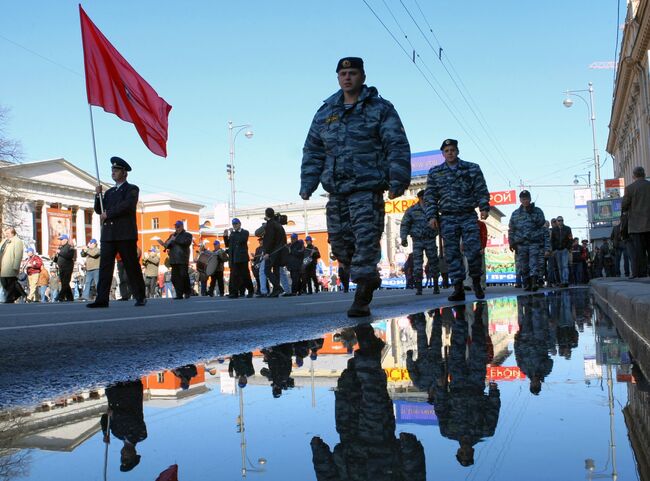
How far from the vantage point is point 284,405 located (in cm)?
194

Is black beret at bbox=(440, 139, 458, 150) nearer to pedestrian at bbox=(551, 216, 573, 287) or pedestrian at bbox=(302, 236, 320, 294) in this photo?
pedestrian at bbox=(551, 216, 573, 287)

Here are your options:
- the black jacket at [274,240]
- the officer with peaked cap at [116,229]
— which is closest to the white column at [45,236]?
the black jacket at [274,240]

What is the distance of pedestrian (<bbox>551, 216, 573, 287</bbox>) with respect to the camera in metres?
15.6

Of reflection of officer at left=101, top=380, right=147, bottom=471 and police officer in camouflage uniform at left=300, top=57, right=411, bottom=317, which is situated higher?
police officer in camouflage uniform at left=300, top=57, right=411, bottom=317

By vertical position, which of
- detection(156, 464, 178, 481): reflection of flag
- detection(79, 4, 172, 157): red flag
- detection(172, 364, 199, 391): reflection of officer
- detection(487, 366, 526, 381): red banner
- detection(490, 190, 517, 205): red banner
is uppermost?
detection(490, 190, 517, 205): red banner

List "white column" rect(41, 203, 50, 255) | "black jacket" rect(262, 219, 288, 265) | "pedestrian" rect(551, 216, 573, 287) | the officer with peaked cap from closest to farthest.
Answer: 1. the officer with peaked cap
2. "black jacket" rect(262, 219, 288, 265)
3. "pedestrian" rect(551, 216, 573, 287)
4. "white column" rect(41, 203, 50, 255)

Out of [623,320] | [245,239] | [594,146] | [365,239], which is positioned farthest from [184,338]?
[594,146]

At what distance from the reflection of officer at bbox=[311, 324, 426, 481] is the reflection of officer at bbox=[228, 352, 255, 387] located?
379mm

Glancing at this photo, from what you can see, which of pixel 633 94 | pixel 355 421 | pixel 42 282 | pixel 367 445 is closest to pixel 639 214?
pixel 355 421

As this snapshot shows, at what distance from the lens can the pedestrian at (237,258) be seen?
589 inches

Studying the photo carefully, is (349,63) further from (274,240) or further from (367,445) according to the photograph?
(274,240)

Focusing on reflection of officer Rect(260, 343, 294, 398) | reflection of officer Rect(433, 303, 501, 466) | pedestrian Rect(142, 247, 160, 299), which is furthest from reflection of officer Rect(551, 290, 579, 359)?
pedestrian Rect(142, 247, 160, 299)

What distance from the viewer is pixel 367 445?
1.42 metres

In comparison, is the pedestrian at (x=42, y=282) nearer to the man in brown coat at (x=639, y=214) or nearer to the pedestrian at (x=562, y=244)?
the pedestrian at (x=562, y=244)
